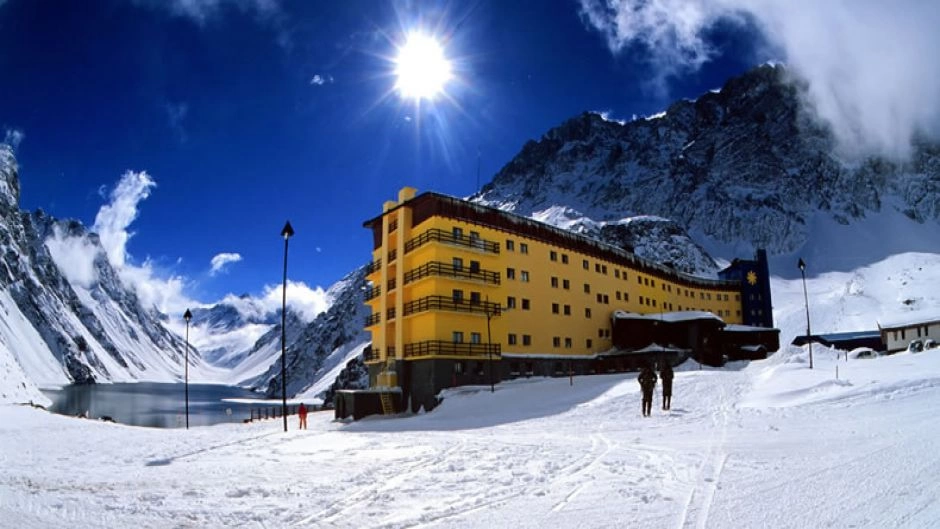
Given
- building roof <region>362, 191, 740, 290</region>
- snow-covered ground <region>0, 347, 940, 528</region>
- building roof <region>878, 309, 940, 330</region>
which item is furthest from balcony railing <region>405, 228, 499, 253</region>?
building roof <region>878, 309, 940, 330</region>

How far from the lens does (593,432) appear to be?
1830cm

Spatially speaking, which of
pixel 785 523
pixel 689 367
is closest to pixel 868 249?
pixel 689 367

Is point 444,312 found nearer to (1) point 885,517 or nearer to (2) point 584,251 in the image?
(2) point 584,251

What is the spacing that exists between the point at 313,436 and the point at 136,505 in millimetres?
10969

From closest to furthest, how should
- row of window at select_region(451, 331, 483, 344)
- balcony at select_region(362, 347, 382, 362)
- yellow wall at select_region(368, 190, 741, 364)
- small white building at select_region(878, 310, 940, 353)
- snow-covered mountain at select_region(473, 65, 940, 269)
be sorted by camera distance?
row of window at select_region(451, 331, 483, 344)
yellow wall at select_region(368, 190, 741, 364)
balcony at select_region(362, 347, 382, 362)
small white building at select_region(878, 310, 940, 353)
snow-covered mountain at select_region(473, 65, 940, 269)

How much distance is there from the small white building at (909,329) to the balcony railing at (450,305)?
41348 millimetres

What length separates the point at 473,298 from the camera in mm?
45938

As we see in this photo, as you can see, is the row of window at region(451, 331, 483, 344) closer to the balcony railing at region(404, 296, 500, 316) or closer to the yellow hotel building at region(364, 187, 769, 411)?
the yellow hotel building at region(364, 187, 769, 411)

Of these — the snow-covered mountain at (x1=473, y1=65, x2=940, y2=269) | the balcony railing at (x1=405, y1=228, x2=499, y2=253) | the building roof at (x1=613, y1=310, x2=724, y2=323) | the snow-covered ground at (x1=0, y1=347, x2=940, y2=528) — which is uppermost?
the snow-covered mountain at (x1=473, y1=65, x2=940, y2=269)

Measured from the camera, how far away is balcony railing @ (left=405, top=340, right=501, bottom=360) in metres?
42.1

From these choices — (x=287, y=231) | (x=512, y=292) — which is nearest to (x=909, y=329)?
(x=512, y=292)

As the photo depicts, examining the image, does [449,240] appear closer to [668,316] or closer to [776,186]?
[668,316]

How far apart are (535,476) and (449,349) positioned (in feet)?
107

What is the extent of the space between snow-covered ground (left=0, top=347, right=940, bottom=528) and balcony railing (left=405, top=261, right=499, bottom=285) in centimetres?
2399
